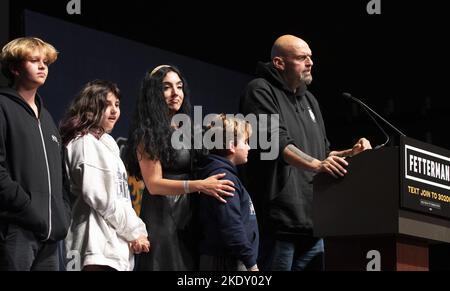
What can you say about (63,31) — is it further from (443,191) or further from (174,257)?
(443,191)

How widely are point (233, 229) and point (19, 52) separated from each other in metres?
1.08

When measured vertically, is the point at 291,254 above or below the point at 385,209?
below

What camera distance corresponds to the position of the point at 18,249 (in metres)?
2.76

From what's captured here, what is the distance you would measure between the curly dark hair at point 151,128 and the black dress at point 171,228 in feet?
0.25

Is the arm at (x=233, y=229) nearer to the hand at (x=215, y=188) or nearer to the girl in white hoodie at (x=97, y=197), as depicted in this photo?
the hand at (x=215, y=188)

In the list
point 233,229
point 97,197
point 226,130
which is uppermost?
point 226,130

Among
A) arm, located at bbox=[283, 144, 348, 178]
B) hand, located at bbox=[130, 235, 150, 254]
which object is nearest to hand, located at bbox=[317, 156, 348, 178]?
arm, located at bbox=[283, 144, 348, 178]

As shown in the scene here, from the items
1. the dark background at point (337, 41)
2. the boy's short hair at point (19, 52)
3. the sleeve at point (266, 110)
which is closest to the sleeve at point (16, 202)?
the boy's short hair at point (19, 52)

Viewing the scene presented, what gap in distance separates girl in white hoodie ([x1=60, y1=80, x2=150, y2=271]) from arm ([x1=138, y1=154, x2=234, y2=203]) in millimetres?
107

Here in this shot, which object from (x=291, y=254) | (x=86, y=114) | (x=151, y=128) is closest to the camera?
(x=86, y=114)

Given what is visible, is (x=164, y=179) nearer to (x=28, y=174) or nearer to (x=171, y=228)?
(x=171, y=228)

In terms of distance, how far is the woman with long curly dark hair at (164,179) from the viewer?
3352mm

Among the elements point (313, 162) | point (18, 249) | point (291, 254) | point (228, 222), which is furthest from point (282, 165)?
point (18, 249)

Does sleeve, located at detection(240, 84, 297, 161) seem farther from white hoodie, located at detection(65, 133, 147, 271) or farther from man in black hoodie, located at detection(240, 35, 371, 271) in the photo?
white hoodie, located at detection(65, 133, 147, 271)
